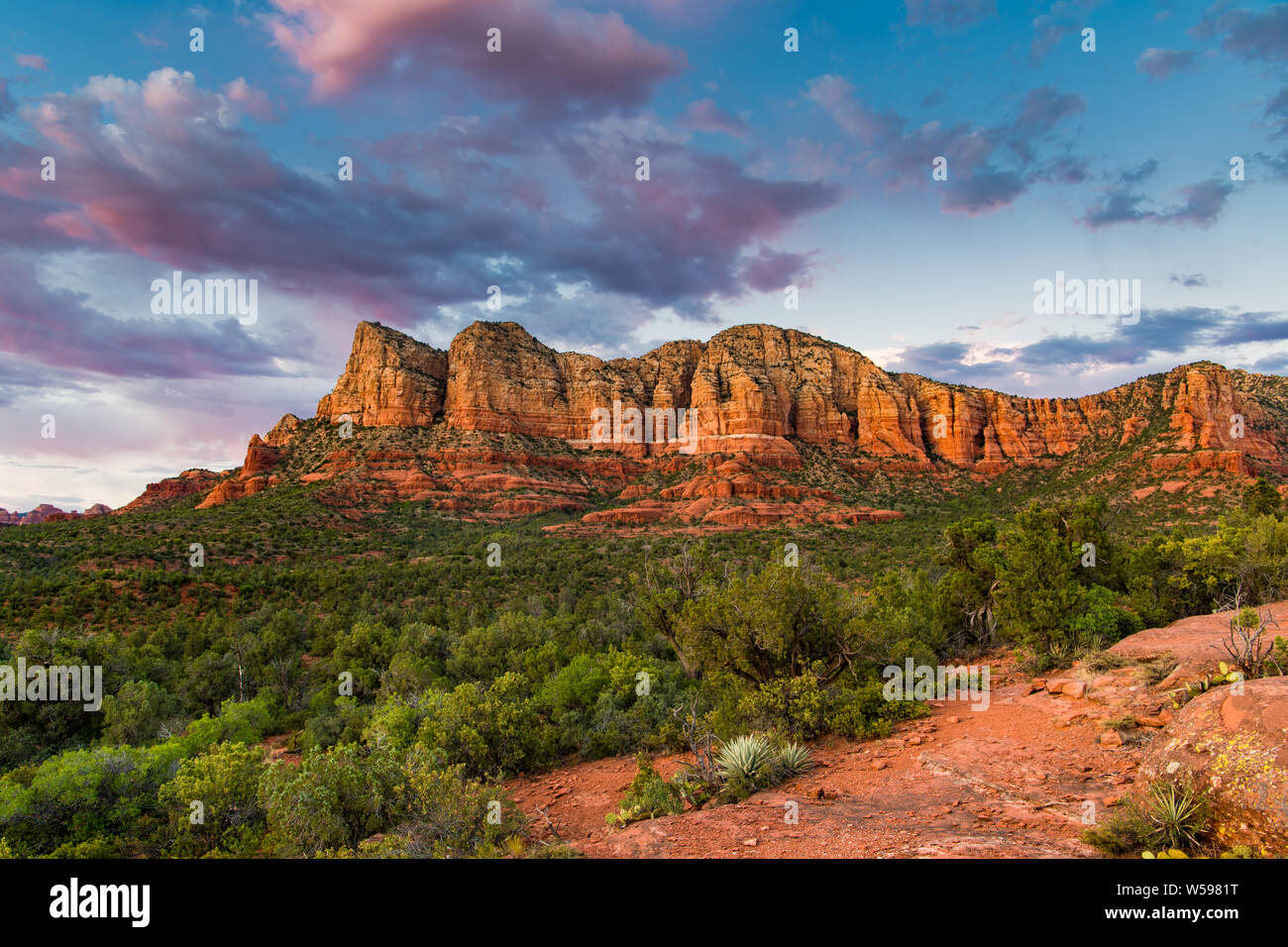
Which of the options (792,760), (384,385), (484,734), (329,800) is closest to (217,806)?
(329,800)

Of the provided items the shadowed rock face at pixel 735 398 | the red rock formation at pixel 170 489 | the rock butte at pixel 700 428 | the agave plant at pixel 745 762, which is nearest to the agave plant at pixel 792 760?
the agave plant at pixel 745 762

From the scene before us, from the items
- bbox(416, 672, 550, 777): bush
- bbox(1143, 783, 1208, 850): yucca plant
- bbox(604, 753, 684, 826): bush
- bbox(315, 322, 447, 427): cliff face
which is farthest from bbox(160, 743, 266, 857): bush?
bbox(315, 322, 447, 427): cliff face

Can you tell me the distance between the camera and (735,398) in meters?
99.0

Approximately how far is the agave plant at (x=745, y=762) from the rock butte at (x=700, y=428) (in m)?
56.8

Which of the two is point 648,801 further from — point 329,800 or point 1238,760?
point 1238,760

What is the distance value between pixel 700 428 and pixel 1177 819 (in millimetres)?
96409

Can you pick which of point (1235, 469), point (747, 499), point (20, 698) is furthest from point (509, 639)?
point (1235, 469)

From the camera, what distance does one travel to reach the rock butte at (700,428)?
67.8 meters

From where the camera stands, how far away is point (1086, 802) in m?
5.85
